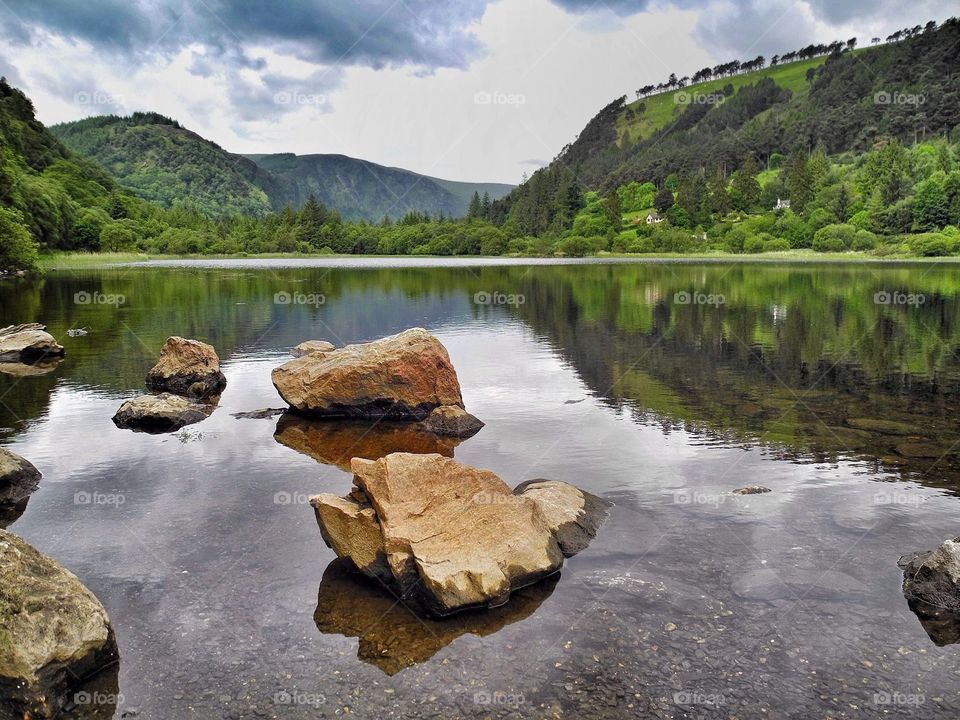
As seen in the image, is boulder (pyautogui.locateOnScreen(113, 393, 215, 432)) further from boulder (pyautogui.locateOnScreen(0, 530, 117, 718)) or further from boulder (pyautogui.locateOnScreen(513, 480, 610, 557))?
boulder (pyautogui.locateOnScreen(0, 530, 117, 718))

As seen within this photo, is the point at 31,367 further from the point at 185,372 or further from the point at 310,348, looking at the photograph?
the point at 310,348

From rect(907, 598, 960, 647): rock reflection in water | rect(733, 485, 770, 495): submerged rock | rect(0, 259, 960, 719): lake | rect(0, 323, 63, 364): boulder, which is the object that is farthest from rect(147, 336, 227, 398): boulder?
rect(907, 598, 960, 647): rock reflection in water

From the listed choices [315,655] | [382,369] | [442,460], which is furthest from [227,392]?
[315,655]

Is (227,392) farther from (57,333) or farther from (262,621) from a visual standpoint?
(57,333)

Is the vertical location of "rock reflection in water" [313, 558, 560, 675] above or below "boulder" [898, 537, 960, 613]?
below

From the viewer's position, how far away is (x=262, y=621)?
43.0ft

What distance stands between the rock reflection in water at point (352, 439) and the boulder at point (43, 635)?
10.7 metres

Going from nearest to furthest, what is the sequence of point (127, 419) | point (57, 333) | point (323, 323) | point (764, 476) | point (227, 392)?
point (764, 476), point (127, 419), point (227, 392), point (57, 333), point (323, 323)

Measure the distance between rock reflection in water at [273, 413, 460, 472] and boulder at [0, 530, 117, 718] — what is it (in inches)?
423

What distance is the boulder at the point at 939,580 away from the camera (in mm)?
13180

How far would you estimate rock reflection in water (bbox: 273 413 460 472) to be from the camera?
23.8 m

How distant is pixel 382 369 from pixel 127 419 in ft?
32.9

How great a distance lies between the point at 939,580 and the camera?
13.4 meters

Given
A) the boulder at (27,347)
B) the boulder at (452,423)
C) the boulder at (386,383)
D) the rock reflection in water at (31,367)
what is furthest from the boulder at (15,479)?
the boulder at (27,347)
